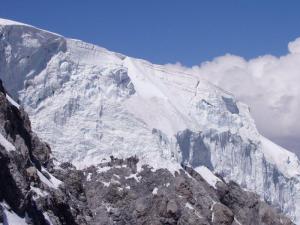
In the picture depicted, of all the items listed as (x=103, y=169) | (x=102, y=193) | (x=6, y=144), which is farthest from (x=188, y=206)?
(x=6, y=144)

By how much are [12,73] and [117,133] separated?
2933cm

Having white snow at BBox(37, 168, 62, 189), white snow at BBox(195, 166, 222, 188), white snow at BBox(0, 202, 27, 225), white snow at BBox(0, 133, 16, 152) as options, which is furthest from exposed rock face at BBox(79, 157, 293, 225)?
white snow at BBox(0, 202, 27, 225)

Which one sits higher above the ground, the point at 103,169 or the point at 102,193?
the point at 103,169

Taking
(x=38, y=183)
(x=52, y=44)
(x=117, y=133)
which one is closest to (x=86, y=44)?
(x=52, y=44)

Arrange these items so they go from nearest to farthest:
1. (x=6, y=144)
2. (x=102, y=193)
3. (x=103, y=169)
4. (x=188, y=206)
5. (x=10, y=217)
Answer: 1. (x=10, y=217)
2. (x=6, y=144)
3. (x=188, y=206)
4. (x=102, y=193)
5. (x=103, y=169)

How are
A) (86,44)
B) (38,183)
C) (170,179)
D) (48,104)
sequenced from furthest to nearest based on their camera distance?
(86,44), (48,104), (170,179), (38,183)

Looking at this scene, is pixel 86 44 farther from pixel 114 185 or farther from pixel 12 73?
pixel 114 185

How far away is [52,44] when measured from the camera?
184875 millimetres

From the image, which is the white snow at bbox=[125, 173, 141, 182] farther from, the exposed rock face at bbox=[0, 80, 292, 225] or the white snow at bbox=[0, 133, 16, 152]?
the white snow at bbox=[0, 133, 16, 152]

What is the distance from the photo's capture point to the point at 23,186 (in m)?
63.3

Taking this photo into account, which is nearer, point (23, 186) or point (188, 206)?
point (23, 186)

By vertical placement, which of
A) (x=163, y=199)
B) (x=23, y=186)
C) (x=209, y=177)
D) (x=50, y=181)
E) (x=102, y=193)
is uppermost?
(x=209, y=177)

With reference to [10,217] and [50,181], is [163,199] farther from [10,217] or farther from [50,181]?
[10,217]

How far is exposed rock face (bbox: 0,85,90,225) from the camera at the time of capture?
61125 millimetres
